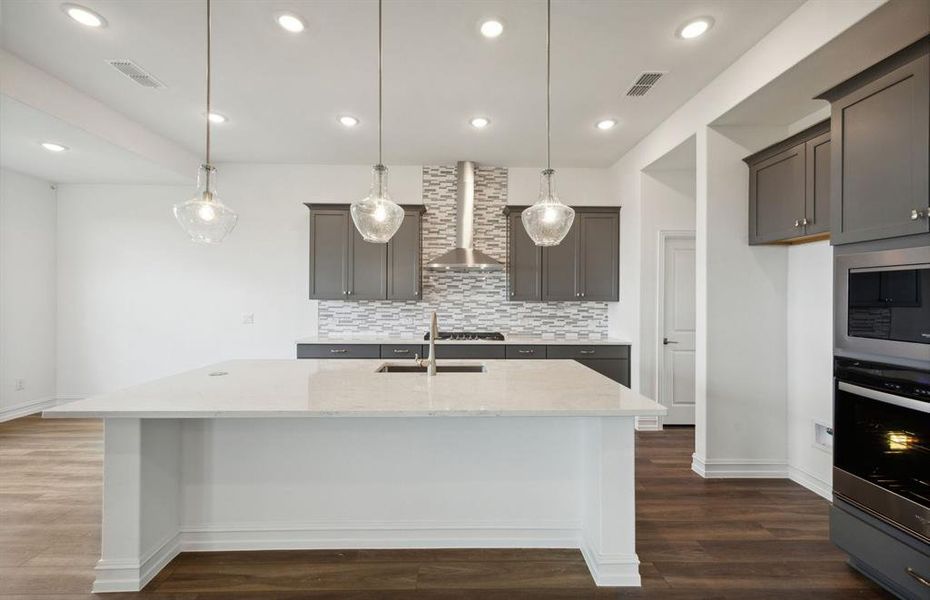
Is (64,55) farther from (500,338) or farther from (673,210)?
(673,210)

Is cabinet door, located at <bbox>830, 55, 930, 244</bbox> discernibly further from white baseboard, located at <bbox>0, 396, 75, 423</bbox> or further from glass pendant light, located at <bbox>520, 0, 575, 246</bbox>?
white baseboard, located at <bbox>0, 396, 75, 423</bbox>

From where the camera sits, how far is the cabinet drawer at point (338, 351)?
4.52 metres

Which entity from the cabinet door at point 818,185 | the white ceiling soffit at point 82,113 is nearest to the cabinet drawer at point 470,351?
the cabinet door at point 818,185

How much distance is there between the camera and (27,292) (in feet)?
15.5

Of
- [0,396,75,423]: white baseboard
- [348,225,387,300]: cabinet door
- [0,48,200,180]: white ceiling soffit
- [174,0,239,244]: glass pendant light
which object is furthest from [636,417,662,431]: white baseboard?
[0,396,75,423]: white baseboard

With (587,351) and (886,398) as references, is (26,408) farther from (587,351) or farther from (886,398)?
(886,398)

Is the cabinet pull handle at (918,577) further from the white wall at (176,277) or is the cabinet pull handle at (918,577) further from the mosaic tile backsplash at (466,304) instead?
the white wall at (176,277)

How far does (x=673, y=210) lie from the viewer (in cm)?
448

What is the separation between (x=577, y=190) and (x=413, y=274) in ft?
7.53

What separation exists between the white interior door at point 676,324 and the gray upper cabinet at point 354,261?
271 cm

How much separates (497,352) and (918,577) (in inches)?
128

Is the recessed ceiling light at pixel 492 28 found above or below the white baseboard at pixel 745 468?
above

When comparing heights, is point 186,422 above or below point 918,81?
below

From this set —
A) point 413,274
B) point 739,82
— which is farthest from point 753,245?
point 413,274
